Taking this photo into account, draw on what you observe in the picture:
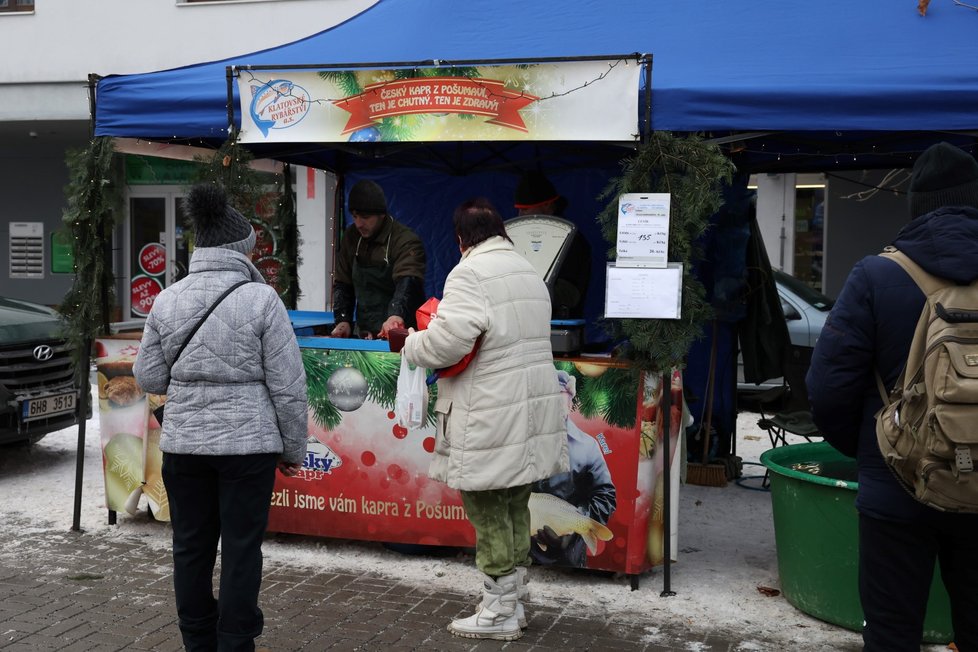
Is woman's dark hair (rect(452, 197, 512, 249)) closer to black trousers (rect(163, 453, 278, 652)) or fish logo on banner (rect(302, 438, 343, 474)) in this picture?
black trousers (rect(163, 453, 278, 652))

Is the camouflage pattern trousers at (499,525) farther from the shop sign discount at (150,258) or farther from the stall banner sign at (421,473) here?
the shop sign discount at (150,258)

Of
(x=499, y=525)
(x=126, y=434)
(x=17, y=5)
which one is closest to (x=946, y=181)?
(x=499, y=525)

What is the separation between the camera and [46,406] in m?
7.96

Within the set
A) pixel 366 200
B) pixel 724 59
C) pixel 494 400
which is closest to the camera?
pixel 494 400

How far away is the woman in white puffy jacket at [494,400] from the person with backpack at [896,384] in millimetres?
1517

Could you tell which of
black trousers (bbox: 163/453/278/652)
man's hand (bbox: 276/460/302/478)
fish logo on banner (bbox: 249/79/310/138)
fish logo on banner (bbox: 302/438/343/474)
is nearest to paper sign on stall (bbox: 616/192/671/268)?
fish logo on banner (bbox: 249/79/310/138)

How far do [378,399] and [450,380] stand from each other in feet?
4.29

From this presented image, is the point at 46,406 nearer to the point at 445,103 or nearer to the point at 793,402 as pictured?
the point at 445,103

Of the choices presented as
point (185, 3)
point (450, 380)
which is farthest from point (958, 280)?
point (185, 3)

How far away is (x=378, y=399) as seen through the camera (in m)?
5.75

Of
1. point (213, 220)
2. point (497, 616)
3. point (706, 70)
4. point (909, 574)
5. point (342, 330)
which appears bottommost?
point (497, 616)

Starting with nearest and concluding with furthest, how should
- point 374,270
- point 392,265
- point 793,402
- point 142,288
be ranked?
point 392,265, point 374,270, point 793,402, point 142,288

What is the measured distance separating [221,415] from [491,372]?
3.88ft

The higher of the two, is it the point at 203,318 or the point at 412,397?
the point at 203,318
